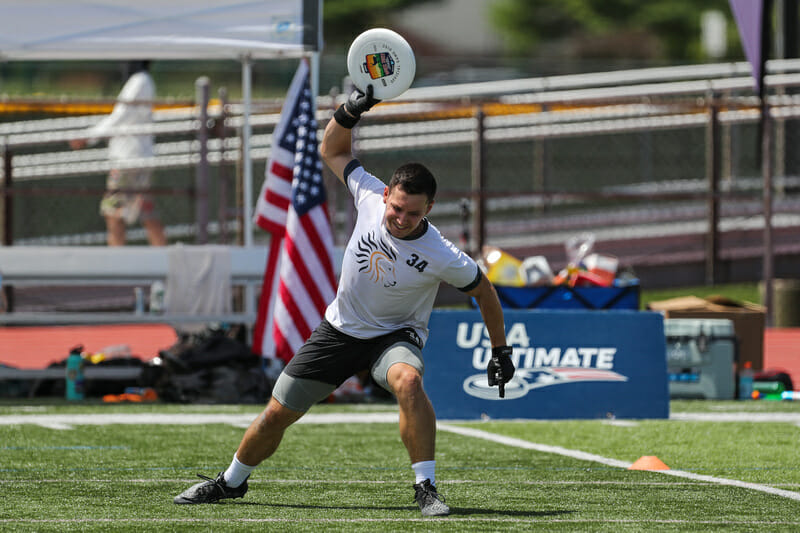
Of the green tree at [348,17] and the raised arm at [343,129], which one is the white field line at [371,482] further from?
the green tree at [348,17]

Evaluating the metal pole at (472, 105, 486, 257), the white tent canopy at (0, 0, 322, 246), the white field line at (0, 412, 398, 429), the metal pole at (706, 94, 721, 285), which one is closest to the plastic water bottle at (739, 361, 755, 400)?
the white field line at (0, 412, 398, 429)

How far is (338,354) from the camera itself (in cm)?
692

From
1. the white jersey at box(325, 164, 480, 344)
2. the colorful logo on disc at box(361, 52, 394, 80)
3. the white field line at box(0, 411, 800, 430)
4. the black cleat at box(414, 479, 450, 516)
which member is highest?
the colorful logo on disc at box(361, 52, 394, 80)

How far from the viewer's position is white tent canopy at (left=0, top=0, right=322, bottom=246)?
491 inches

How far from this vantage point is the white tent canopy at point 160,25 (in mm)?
12461

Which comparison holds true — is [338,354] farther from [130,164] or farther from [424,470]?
[130,164]

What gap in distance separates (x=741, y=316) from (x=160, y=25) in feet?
19.9

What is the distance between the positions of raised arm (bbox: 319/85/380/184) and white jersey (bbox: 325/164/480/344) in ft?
1.05

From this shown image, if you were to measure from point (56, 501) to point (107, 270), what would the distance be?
6.21m

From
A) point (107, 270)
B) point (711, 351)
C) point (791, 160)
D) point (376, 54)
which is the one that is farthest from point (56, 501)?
point (791, 160)

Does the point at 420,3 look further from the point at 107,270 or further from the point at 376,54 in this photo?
the point at 376,54

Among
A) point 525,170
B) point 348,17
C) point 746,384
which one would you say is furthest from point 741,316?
point 348,17

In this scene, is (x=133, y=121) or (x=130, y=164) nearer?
(x=130, y=164)

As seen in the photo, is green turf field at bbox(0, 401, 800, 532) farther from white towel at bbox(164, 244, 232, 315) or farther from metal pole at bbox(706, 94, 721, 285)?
metal pole at bbox(706, 94, 721, 285)
